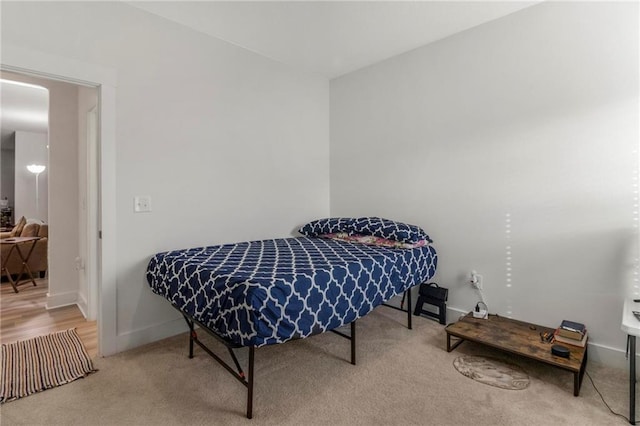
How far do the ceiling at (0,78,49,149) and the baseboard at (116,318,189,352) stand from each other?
303 centimetres

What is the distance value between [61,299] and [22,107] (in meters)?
3.85

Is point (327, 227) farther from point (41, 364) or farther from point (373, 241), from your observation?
point (41, 364)

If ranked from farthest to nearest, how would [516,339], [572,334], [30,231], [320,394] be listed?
[30,231], [516,339], [572,334], [320,394]

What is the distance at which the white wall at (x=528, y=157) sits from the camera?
7.07ft

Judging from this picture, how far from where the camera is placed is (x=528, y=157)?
2496 mm

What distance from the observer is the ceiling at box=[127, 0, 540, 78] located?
2436 mm

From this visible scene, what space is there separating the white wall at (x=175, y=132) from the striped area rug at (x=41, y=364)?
0.32 m

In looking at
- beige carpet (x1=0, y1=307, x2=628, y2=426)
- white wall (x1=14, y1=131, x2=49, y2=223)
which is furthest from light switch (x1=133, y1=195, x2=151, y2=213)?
white wall (x1=14, y1=131, x2=49, y2=223)

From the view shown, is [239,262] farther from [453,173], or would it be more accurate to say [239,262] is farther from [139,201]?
[453,173]

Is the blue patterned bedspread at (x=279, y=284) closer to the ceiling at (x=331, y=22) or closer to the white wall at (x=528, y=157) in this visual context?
the white wall at (x=528, y=157)

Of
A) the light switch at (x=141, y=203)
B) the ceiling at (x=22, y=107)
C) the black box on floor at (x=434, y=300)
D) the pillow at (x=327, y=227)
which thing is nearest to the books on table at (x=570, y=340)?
the black box on floor at (x=434, y=300)

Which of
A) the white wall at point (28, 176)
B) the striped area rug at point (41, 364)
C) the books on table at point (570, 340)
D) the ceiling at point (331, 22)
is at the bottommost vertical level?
the striped area rug at point (41, 364)

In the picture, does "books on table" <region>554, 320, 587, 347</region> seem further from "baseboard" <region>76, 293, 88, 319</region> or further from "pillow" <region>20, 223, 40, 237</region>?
"pillow" <region>20, 223, 40, 237</region>

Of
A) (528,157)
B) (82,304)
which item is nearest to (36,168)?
(82,304)
